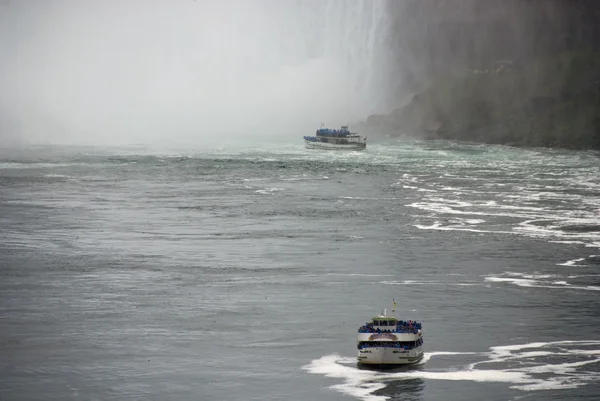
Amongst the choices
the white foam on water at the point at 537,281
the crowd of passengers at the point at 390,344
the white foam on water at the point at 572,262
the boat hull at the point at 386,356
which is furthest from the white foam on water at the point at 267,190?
the boat hull at the point at 386,356

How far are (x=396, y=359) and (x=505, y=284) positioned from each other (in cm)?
1997

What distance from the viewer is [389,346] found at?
156 ft

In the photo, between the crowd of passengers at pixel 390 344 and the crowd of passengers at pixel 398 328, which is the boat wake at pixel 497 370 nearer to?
the crowd of passengers at pixel 390 344

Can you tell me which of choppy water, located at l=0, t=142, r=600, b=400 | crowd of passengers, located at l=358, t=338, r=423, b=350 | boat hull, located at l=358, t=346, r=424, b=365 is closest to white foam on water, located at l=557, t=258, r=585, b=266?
choppy water, located at l=0, t=142, r=600, b=400

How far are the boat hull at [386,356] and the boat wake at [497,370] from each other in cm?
37

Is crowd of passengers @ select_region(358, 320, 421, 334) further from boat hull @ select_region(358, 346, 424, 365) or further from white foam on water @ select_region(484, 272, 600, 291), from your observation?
white foam on water @ select_region(484, 272, 600, 291)

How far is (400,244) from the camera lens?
82.5 meters

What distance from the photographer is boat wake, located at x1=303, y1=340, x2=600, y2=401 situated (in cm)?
4450

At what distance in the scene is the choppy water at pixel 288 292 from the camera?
45.2 m

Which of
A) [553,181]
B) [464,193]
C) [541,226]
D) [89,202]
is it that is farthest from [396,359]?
[553,181]

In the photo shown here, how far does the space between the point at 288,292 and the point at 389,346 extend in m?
15.5

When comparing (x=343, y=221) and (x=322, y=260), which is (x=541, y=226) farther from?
(x=322, y=260)

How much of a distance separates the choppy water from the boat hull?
0.52 metres

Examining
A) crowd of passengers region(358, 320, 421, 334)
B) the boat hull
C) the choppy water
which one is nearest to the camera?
the choppy water
